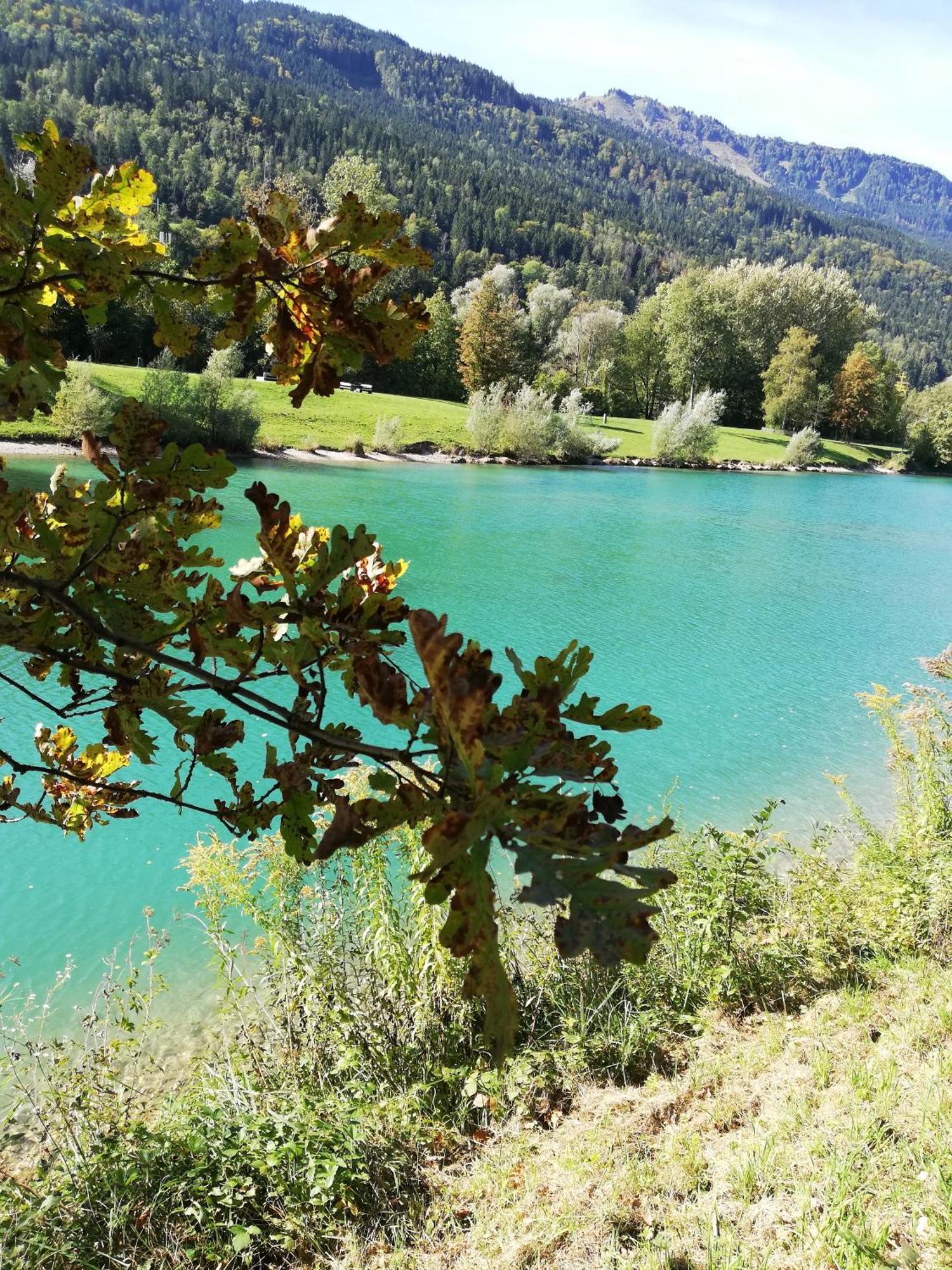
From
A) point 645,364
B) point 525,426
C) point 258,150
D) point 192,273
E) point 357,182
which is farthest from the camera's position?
point 258,150

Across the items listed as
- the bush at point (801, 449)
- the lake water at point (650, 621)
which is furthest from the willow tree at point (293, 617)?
the bush at point (801, 449)

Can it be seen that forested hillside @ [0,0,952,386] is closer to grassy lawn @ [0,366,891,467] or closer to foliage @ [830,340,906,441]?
grassy lawn @ [0,366,891,467]

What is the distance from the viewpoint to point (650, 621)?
1719 cm

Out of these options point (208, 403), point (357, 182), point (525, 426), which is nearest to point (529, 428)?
point (525, 426)

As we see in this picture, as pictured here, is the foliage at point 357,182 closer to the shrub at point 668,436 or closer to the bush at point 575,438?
the bush at point 575,438

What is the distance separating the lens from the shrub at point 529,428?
41938mm

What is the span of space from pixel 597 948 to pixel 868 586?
24.0 metres

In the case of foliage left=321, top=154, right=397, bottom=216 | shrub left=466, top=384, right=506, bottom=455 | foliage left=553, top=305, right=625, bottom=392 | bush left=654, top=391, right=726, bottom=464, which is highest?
foliage left=321, top=154, right=397, bottom=216

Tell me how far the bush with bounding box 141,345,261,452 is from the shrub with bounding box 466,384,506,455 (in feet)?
40.7

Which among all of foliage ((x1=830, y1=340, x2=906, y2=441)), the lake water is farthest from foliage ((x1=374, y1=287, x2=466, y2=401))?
foliage ((x1=830, y1=340, x2=906, y2=441))

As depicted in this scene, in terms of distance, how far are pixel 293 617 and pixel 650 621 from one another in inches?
644

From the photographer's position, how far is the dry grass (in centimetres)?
279

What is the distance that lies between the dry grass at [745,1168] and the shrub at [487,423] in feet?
131

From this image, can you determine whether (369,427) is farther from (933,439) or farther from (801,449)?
(933,439)
